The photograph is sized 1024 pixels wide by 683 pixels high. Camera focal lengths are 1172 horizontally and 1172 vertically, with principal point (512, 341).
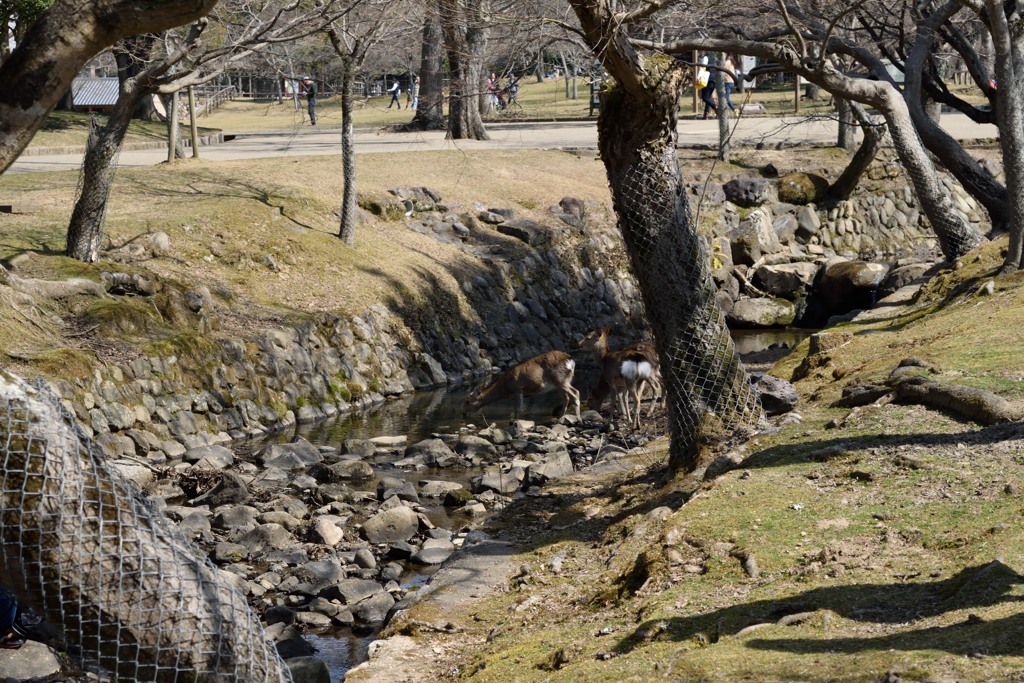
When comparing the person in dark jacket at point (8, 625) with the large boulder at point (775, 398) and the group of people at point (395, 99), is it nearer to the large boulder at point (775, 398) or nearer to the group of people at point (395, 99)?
the large boulder at point (775, 398)

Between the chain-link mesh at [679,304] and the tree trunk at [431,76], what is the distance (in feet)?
23.3

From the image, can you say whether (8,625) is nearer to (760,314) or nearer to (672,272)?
(672,272)

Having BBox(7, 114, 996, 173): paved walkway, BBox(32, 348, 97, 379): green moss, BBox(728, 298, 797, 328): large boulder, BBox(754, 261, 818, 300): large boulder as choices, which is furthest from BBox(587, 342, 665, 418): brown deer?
BBox(7, 114, 996, 173): paved walkway

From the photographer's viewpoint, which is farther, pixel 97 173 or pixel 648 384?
pixel 648 384

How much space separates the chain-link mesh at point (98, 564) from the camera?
15.6 ft

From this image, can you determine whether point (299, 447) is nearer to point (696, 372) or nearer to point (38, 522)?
point (696, 372)

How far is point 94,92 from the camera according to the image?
52.8m

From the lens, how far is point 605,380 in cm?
2000

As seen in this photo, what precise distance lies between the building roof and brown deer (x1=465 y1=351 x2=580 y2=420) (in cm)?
3700

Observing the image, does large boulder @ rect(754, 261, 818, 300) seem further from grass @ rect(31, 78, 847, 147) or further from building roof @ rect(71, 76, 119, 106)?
building roof @ rect(71, 76, 119, 106)

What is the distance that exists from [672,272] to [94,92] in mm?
47280

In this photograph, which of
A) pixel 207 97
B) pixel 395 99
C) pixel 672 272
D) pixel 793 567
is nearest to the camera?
pixel 793 567

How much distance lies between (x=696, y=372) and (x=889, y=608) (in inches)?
199

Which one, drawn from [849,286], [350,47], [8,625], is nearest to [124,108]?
[350,47]
